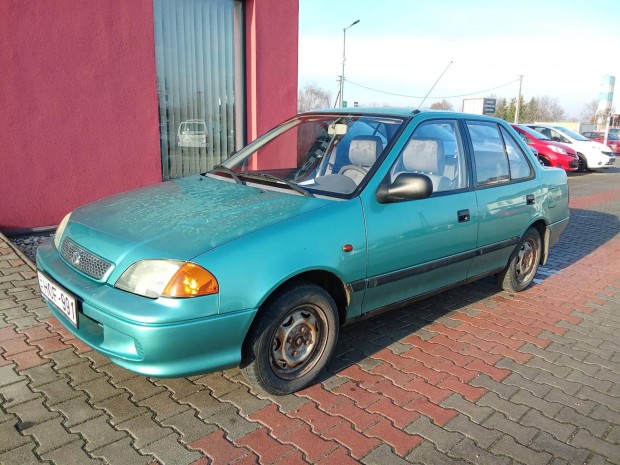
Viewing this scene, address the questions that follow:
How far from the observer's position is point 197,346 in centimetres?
243

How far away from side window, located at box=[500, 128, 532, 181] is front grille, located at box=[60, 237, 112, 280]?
11.6ft

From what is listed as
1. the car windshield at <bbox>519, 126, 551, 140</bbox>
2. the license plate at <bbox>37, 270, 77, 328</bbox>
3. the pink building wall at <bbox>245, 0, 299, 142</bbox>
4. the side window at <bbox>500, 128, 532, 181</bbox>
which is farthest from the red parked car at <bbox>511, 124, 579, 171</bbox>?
the license plate at <bbox>37, 270, 77, 328</bbox>

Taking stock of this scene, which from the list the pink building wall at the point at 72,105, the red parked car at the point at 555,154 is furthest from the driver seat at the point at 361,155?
the red parked car at the point at 555,154

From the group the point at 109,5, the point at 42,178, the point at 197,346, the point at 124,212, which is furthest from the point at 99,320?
the point at 109,5

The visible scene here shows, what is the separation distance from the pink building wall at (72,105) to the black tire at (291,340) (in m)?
4.42

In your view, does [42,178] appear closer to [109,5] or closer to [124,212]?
[109,5]

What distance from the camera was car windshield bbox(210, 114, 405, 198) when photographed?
11.0 feet

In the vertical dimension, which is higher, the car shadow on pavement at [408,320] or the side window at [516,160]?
the side window at [516,160]

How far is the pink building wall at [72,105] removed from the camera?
18.3 ft

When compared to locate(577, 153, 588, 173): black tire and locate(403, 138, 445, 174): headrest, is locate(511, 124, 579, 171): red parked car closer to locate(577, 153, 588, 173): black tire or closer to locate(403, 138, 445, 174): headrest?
locate(577, 153, 588, 173): black tire

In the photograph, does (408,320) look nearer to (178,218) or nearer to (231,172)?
(231,172)

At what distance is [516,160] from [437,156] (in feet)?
4.14

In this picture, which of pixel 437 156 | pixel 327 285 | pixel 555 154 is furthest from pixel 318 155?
pixel 555 154

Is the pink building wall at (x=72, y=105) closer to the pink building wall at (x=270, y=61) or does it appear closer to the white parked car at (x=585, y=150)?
the pink building wall at (x=270, y=61)
